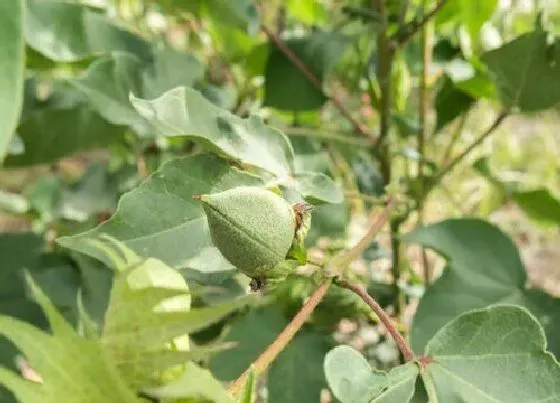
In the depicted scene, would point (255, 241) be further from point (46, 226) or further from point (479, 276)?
point (46, 226)

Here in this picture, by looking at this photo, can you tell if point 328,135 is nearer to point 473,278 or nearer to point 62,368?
point 473,278

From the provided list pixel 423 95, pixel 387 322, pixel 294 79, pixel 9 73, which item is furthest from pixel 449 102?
pixel 9 73

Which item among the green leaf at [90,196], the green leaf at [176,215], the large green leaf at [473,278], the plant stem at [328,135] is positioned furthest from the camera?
the green leaf at [90,196]

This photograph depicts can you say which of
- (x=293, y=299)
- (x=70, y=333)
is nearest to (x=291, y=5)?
(x=293, y=299)

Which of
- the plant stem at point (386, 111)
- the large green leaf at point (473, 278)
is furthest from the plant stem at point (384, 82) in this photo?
the large green leaf at point (473, 278)

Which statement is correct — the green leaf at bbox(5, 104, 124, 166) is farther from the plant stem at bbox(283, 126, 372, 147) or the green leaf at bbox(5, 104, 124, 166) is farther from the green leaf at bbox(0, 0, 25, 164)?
the green leaf at bbox(0, 0, 25, 164)

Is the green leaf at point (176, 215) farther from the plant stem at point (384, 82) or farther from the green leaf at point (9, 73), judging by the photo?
the plant stem at point (384, 82)

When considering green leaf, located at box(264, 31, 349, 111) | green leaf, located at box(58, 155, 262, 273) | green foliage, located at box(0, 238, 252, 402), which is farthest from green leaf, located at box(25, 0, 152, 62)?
green foliage, located at box(0, 238, 252, 402)
